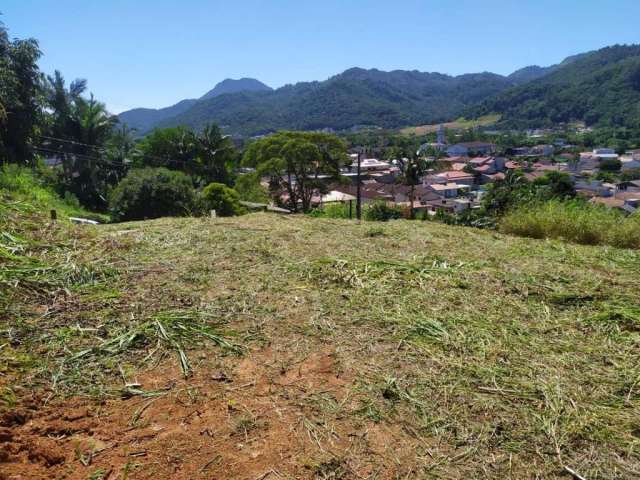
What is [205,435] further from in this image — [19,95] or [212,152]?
[212,152]

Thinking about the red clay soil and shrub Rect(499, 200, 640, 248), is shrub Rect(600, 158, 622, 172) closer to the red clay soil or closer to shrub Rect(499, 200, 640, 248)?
shrub Rect(499, 200, 640, 248)

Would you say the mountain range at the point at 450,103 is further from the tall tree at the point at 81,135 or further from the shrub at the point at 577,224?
the shrub at the point at 577,224

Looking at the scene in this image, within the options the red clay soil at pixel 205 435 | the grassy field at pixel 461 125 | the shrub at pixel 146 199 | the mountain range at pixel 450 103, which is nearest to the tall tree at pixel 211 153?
the shrub at pixel 146 199

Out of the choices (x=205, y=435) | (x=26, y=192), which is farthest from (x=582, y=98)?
(x=205, y=435)

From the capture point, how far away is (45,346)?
6.46ft

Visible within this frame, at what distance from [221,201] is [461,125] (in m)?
101

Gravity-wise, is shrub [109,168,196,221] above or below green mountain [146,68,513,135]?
below

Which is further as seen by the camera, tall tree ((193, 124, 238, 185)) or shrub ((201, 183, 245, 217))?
tall tree ((193, 124, 238, 185))

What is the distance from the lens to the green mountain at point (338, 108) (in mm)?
116938

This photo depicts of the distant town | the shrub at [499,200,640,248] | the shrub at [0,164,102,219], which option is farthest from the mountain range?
the shrub at [499,200,640,248]

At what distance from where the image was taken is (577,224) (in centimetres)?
516

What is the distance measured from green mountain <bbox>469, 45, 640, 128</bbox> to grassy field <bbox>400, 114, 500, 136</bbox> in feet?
8.45

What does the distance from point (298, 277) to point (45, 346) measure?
1.50 metres

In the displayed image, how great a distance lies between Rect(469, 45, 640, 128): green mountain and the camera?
84.6 m
